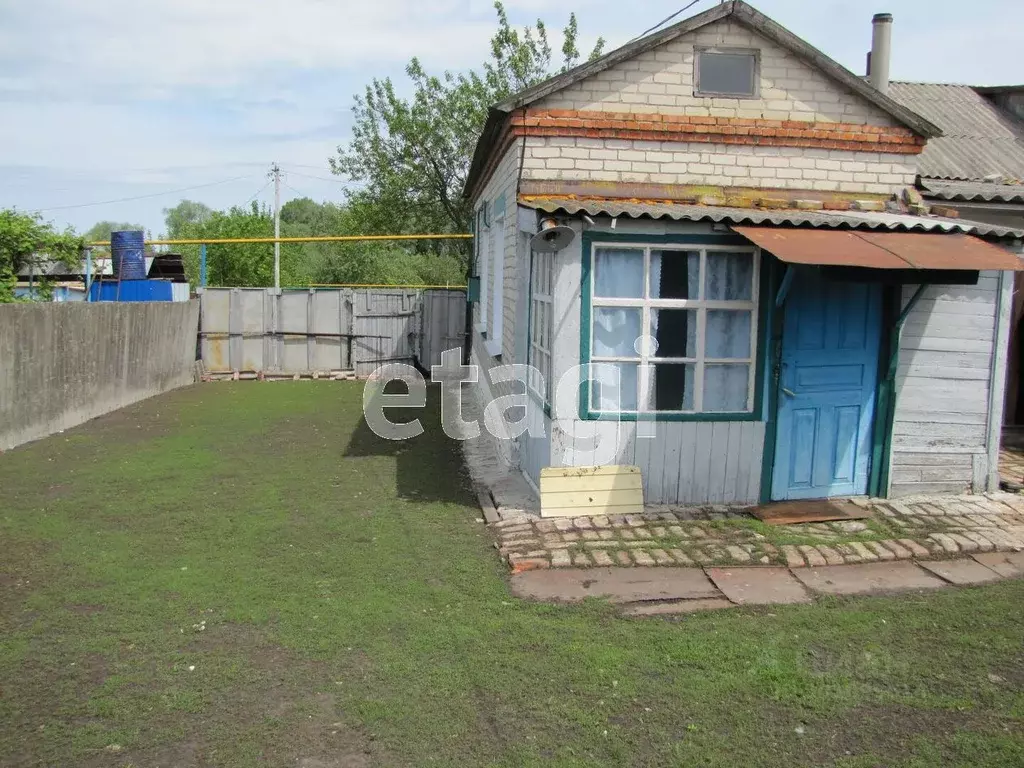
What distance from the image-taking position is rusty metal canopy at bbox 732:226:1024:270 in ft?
20.2

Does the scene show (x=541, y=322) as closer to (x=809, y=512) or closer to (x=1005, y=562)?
(x=809, y=512)

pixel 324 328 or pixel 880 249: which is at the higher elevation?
pixel 880 249

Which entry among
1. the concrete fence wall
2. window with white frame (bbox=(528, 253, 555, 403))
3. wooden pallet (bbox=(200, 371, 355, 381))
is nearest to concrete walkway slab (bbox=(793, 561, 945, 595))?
window with white frame (bbox=(528, 253, 555, 403))

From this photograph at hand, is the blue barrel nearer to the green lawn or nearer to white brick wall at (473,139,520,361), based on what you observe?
white brick wall at (473,139,520,361)

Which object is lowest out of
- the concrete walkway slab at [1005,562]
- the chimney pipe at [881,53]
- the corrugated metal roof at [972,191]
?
the concrete walkway slab at [1005,562]

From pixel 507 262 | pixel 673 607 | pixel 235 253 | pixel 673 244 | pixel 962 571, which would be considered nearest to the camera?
pixel 673 607

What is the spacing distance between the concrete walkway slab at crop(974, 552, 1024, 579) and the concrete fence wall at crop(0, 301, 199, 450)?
9770mm

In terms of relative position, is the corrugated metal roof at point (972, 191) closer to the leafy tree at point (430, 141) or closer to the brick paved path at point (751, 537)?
the brick paved path at point (751, 537)

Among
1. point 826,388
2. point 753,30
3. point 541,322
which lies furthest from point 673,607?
point 753,30

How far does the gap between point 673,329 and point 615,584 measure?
94.5 inches

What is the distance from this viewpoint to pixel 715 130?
7.88 m

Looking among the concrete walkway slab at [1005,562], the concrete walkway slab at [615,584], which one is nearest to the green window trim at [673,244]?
the concrete walkway slab at [615,584]

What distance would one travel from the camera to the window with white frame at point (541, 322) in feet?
23.9

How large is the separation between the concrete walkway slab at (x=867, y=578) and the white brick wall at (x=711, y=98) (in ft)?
13.7
